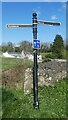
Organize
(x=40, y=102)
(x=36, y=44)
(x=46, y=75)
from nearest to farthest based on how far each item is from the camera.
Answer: (x=36, y=44) → (x=40, y=102) → (x=46, y=75)

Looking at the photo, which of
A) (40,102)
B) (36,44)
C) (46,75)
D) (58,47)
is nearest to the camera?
(36,44)

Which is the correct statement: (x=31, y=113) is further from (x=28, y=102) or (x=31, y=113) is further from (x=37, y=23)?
(x=37, y=23)

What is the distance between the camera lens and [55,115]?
856cm

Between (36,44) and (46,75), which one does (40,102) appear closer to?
(36,44)

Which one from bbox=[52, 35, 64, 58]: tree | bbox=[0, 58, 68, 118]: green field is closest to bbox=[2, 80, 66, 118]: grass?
bbox=[0, 58, 68, 118]: green field

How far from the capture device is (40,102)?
984cm

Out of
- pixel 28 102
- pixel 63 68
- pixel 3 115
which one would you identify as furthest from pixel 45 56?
pixel 3 115

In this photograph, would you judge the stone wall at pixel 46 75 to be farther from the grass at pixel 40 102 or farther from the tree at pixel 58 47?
the tree at pixel 58 47

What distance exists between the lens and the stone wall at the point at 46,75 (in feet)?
39.5

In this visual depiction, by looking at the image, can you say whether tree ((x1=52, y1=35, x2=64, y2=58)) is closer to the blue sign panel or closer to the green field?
the green field

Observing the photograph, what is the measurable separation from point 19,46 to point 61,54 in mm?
3541

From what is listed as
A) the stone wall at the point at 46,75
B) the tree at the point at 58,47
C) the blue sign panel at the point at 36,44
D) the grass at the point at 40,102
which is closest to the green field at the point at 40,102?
the grass at the point at 40,102

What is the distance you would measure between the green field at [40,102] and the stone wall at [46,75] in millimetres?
282

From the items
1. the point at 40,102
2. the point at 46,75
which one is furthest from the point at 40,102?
the point at 46,75
